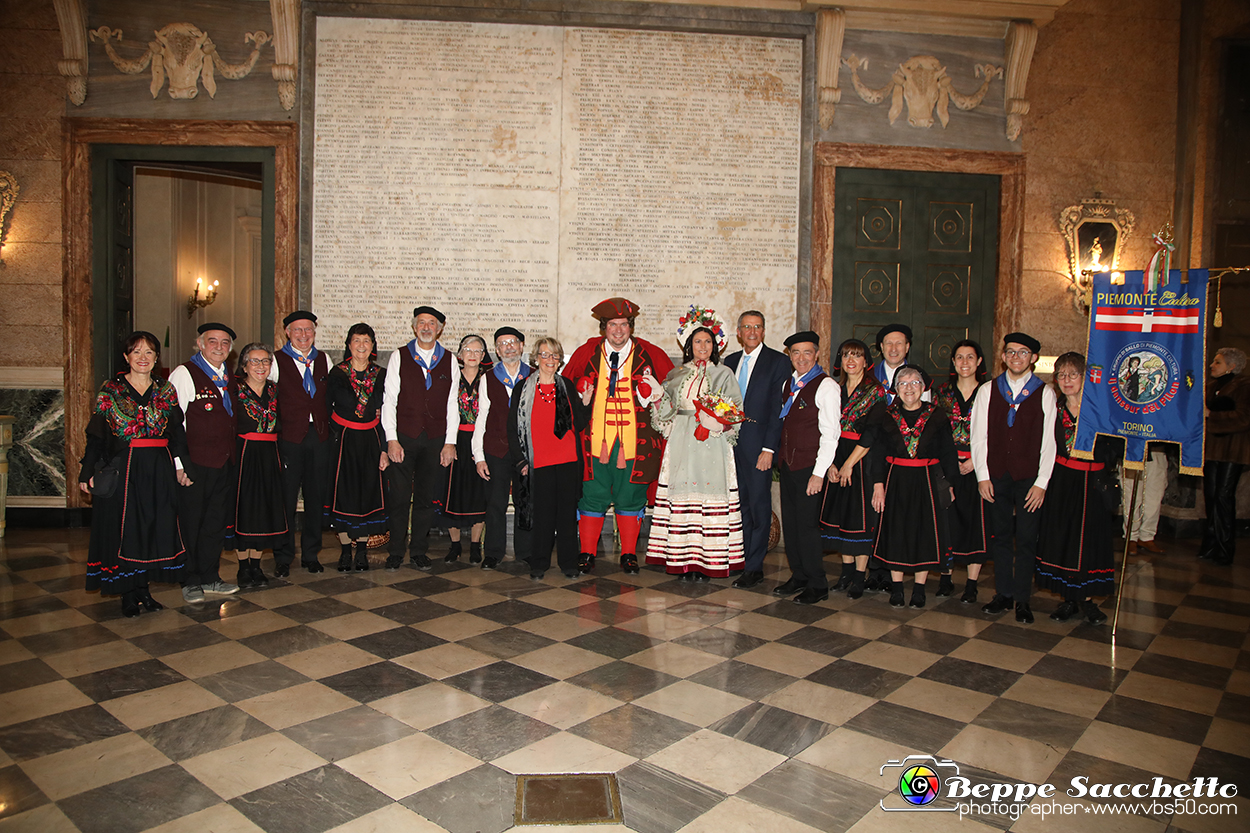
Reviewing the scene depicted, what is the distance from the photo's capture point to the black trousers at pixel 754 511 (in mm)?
5236

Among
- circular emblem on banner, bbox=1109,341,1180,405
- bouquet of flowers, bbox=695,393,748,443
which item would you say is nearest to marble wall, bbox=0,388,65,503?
bouquet of flowers, bbox=695,393,748,443

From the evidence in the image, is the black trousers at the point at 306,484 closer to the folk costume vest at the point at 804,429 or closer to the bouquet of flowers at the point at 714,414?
the bouquet of flowers at the point at 714,414

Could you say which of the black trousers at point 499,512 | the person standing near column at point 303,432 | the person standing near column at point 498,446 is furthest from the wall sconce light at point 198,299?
the black trousers at point 499,512

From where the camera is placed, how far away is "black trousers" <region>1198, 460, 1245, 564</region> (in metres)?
6.09

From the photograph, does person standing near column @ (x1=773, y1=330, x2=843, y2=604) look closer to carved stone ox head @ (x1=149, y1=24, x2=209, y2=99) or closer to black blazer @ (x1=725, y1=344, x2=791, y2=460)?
black blazer @ (x1=725, y1=344, x2=791, y2=460)

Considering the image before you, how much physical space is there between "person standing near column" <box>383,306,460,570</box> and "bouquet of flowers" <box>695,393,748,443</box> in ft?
5.67

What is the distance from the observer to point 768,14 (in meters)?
6.83

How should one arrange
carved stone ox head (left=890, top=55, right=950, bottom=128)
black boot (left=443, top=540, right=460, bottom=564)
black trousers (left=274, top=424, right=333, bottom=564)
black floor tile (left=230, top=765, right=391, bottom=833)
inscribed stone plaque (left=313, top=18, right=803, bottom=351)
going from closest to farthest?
black floor tile (left=230, top=765, right=391, bottom=833) < black trousers (left=274, top=424, right=333, bottom=564) < black boot (left=443, top=540, right=460, bottom=564) < inscribed stone plaque (left=313, top=18, right=803, bottom=351) < carved stone ox head (left=890, top=55, right=950, bottom=128)

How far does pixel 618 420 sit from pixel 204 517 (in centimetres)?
265

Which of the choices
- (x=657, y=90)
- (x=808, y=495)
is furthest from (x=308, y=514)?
(x=657, y=90)

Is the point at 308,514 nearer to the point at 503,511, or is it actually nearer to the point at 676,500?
the point at 503,511

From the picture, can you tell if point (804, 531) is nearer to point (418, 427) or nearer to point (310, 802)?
point (418, 427)

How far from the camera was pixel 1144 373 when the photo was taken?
164 inches

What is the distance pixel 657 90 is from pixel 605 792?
5.89 metres
